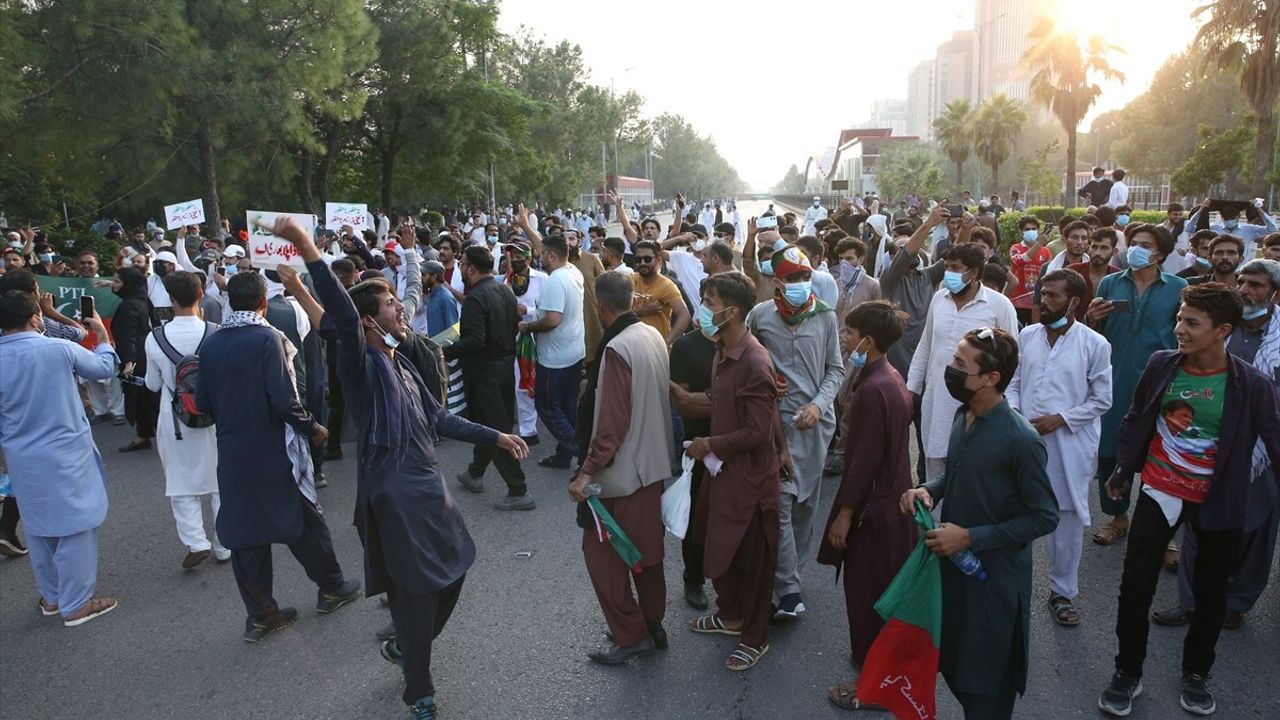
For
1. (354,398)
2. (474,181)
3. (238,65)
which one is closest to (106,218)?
(474,181)

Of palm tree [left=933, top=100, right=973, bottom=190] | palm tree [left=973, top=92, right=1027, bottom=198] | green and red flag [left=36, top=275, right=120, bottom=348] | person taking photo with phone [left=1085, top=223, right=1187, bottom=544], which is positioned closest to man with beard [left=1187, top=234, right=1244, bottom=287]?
person taking photo with phone [left=1085, top=223, right=1187, bottom=544]

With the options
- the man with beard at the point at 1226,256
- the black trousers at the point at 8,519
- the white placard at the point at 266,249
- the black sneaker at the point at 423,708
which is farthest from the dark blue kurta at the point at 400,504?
the man with beard at the point at 1226,256

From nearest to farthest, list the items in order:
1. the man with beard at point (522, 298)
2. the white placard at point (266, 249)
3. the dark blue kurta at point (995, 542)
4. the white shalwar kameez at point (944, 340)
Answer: the dark blue kurta at point (995, 542)
the white shalwar kameez at point (944, 340)
the white placard at point (266, 249)
the man with beard at point (522, 298)

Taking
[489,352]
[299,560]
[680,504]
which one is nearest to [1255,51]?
[489,352]

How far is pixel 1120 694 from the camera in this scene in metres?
3.58

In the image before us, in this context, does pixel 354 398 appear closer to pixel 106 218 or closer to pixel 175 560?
pixel 175 560

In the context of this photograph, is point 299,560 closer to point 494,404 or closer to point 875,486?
point 494,404

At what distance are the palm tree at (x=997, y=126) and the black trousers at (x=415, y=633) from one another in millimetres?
48208

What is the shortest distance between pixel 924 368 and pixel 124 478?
679 centimetres

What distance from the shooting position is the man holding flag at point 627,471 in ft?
12.7

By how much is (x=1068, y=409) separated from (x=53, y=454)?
213 inches

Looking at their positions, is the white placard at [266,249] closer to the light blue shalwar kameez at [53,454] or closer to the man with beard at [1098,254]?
the light blue shalwar kameez at [53,454]

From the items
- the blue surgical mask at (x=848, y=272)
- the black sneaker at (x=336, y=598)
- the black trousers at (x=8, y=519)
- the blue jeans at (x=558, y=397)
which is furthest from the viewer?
the blue surgical mask at (x=848, y=272)

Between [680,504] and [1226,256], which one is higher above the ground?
[1226,256]
